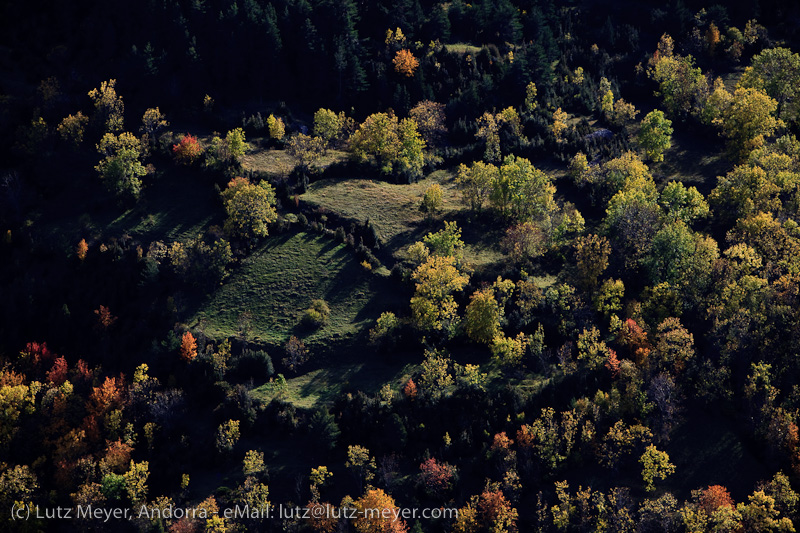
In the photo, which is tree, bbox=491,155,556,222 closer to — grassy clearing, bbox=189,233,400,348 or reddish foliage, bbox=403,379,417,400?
grassy clearing, bbox=189,233,400,348

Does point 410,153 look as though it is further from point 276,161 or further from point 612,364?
point 612,364

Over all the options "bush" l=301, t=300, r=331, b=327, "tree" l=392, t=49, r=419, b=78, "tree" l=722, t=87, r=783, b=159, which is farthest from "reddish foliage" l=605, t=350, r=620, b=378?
"tree" l=392, t=49, r=419, b=78

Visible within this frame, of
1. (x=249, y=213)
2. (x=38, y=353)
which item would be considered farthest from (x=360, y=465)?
(x=38, y=353)

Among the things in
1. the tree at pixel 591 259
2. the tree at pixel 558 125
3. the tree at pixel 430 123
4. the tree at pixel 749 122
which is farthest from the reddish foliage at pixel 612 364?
the tree at pixel 430 123

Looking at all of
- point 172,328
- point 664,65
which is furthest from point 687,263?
point 172,328

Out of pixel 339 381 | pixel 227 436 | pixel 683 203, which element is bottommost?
pixel 227 436
